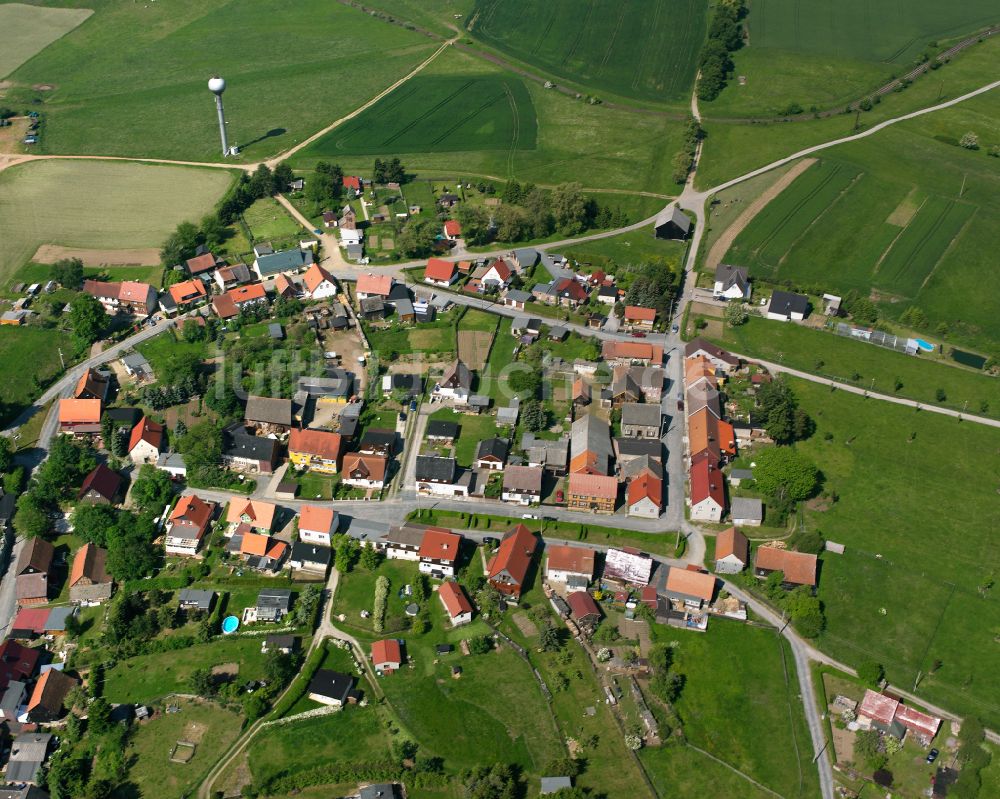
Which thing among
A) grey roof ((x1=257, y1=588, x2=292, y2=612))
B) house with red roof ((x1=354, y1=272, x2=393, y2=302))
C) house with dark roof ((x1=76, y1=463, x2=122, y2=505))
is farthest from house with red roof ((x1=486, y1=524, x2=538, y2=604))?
house with red roof ((x1=354, y1=272, x2=393, y2=302))

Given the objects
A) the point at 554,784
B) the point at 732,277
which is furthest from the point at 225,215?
the point at 554,784

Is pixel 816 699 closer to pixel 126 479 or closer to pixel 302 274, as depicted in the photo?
pixel 126 479

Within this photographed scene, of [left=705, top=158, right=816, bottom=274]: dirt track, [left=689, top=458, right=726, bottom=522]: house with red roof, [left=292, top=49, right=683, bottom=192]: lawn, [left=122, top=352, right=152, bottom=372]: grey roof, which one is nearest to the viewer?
[left=689, top=458, right=726, bottom=522]: house with red roof

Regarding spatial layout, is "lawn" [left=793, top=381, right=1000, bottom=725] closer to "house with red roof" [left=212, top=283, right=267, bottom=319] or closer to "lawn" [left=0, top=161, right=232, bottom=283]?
"house with red roof" [left=212, top=283, right=267, bottom=319]

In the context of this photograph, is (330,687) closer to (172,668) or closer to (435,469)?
(172,668)

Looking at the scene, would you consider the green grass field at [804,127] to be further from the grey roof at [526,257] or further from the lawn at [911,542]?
the lawn at [911,542]
